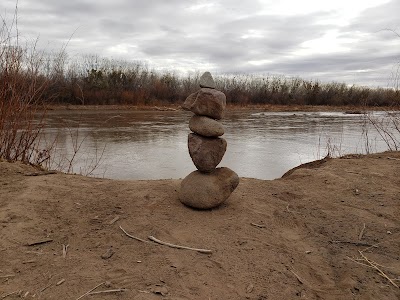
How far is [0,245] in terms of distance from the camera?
3.27 m

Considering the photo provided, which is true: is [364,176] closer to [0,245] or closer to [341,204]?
[341,204]

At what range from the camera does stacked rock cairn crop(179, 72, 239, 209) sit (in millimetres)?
4113

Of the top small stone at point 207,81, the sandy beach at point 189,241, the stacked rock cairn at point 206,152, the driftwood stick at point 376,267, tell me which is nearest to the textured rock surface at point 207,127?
the stacked rock cairn at point 206,152

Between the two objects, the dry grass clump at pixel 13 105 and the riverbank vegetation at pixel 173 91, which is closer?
the dry grass clump at pixel 13 105

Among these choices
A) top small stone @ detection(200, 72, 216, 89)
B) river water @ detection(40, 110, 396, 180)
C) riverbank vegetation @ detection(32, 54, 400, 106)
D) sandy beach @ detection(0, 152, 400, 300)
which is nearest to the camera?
sandy beach @ detection(0, 152, 400, 300)

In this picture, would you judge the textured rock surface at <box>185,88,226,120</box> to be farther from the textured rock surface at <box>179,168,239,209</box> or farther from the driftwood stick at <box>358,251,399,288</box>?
the driftwood stick at <box>358,251,399,288</box>

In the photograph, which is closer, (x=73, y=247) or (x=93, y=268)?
(x=93, y=268)

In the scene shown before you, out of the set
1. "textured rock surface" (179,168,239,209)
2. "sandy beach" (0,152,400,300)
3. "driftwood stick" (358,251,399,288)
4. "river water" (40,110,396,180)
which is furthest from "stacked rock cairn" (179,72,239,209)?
"river water" (40,110,396,180)

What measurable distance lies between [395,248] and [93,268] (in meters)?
2.92

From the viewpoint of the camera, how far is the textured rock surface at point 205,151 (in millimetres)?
4199

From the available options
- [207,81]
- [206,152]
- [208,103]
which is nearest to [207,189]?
[206,152]

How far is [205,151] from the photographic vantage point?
419 centimetres

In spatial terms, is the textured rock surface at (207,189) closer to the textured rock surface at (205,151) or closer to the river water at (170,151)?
the textured rock surface at (205,151)

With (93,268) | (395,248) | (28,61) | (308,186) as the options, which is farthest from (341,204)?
(28,61)
